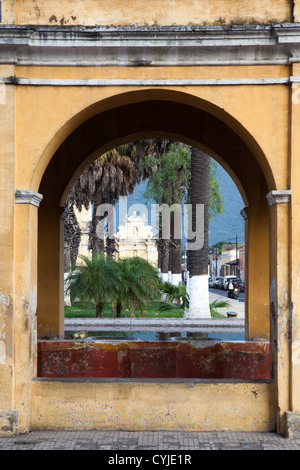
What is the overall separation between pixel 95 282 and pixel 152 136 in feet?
30.7

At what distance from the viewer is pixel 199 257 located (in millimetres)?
17156

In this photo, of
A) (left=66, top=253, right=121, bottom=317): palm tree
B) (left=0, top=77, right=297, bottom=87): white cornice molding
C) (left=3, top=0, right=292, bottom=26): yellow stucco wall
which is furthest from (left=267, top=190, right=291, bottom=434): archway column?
(left=66, top=253, right=121, bottom=317): palm tree

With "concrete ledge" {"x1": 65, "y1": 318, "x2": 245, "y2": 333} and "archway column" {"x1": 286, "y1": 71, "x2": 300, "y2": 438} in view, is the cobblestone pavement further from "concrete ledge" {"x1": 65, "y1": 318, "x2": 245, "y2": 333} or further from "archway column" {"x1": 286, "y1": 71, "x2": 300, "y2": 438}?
"concrete ledge" {"x1": 65, "y1": 318, "x2": 245, "y2": 333}

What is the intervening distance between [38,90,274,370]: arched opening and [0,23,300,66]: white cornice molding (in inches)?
102

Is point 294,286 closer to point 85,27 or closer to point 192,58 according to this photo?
point 192,58

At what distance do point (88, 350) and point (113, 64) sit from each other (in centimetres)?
411

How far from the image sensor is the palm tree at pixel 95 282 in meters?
18.0

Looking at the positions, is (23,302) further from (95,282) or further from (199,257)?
(95,282)

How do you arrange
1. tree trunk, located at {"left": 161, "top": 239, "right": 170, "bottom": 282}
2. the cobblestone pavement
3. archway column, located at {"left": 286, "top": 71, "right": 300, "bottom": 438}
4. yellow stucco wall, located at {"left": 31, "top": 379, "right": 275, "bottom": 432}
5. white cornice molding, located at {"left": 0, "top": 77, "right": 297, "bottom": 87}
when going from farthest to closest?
tree trunk, located at {"left": 161, "top": 239, "right": 170, "bottom": 282}
white cornice molding, located at {"left": 0, "top": 77, "right": 297, "bottom": 87}
yellow stucco wall, located at {"left": 31, "top": 379, "right": 275, "bottom": 432}
archway column, located at {"left": 286, "top": 71, "right": 300, "bottom": 438}
the cobblestone pavement

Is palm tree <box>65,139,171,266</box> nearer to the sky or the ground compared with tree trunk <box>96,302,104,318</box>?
nearer to the sky

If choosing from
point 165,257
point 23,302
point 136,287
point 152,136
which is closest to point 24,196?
point 23,302

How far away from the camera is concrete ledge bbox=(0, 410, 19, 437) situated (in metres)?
5.99

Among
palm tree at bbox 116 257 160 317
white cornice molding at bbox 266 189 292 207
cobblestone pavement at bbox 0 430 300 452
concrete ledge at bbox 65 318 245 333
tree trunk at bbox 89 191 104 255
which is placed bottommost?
cobblestone pavement at bbox 0 430 300 452

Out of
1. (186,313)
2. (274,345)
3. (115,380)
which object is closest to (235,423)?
(274,345)
